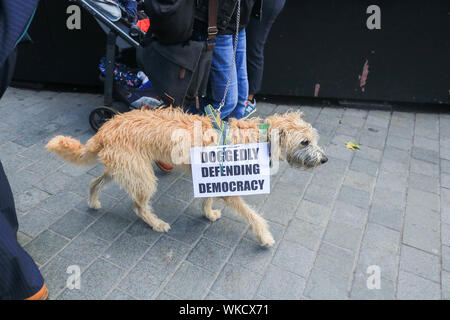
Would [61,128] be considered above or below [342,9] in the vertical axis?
below

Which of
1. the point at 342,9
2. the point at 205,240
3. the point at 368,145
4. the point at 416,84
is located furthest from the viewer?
the point at 416,84

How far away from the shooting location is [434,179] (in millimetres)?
3756

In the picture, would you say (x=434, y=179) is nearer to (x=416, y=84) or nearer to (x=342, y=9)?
(x=416, y=84)

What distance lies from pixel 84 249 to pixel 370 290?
2.24m

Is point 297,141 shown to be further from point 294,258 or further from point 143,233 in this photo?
point 143,233

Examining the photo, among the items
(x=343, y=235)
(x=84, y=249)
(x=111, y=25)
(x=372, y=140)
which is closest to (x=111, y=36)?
(x=111, y=25)

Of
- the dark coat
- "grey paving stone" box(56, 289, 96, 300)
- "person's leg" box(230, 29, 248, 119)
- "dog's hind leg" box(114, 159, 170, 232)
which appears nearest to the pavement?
"grey paving stone" box(56, 289, 96, 300)

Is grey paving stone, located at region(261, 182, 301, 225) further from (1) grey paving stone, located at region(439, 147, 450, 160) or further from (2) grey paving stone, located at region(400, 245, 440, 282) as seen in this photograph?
(1) grey paving stone, located at region(439, 147, 450, 160)

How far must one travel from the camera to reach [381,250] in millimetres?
2883
